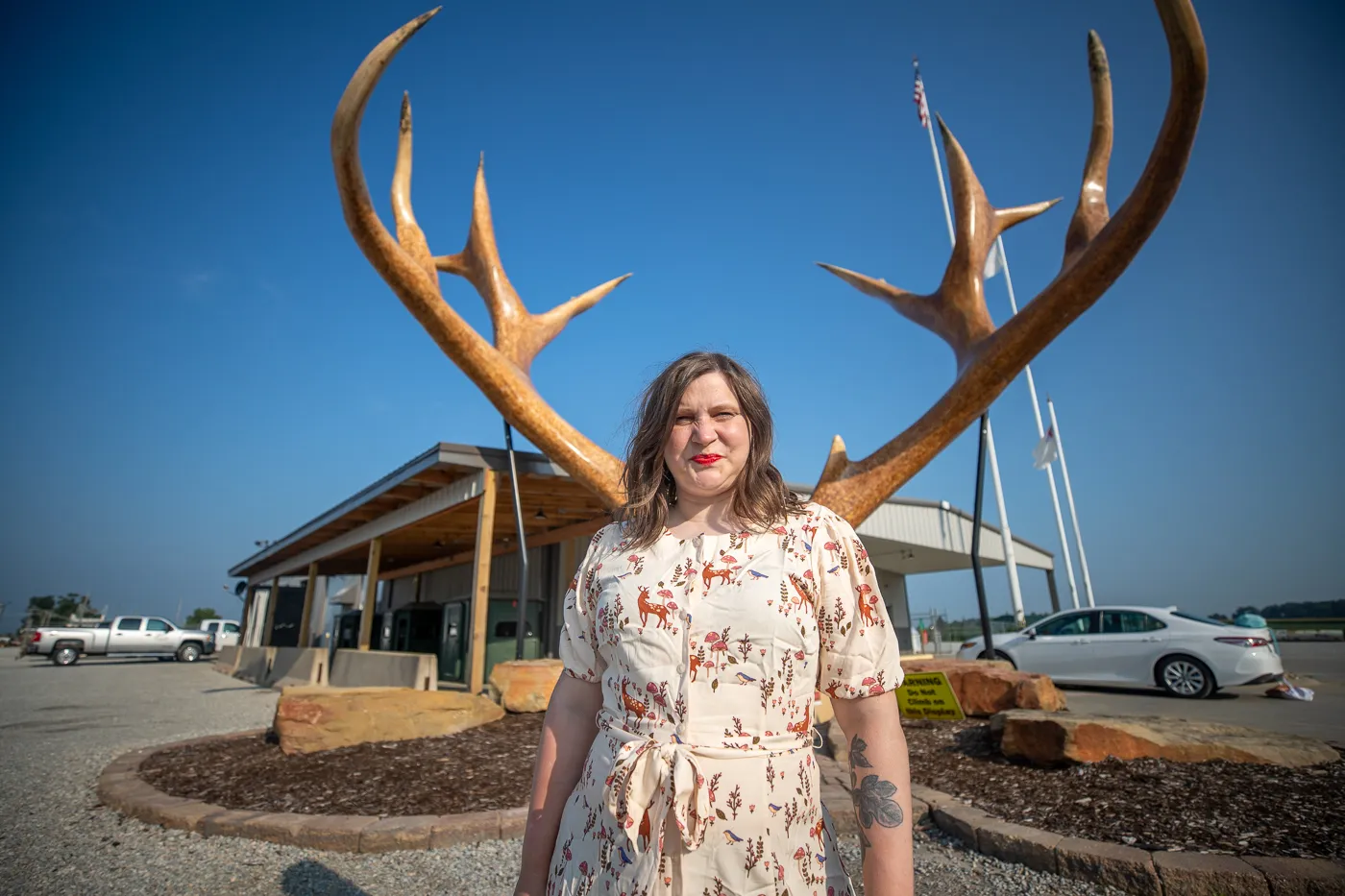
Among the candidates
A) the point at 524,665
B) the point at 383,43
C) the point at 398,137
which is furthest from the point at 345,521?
the point at 383,43

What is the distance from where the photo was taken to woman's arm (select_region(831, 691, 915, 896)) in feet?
3.77

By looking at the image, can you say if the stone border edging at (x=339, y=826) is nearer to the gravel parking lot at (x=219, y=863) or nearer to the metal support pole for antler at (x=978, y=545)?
the gravel parking lot at (x=219, y=863)

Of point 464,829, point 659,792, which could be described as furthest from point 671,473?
point 464,829

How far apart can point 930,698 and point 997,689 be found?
61.5 inches

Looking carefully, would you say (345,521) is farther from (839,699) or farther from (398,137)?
(839,699)

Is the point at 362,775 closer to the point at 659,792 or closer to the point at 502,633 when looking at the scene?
the point at 659,792

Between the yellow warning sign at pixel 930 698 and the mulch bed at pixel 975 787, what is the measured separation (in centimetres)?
30

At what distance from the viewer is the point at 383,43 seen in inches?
186

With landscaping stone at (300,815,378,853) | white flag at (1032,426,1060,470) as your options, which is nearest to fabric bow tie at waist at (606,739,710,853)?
landscaping stone at (300,815,378,853)

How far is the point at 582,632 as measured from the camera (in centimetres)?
142

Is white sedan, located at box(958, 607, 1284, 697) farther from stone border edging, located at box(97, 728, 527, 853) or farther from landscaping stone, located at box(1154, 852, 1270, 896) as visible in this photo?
stone border edging, located at box(97, 728, 527, 853)

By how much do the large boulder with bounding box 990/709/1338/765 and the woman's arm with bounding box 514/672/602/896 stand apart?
13.0 feet

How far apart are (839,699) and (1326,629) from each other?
133 ft

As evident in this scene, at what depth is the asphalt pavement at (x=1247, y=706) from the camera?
19.3 feet
